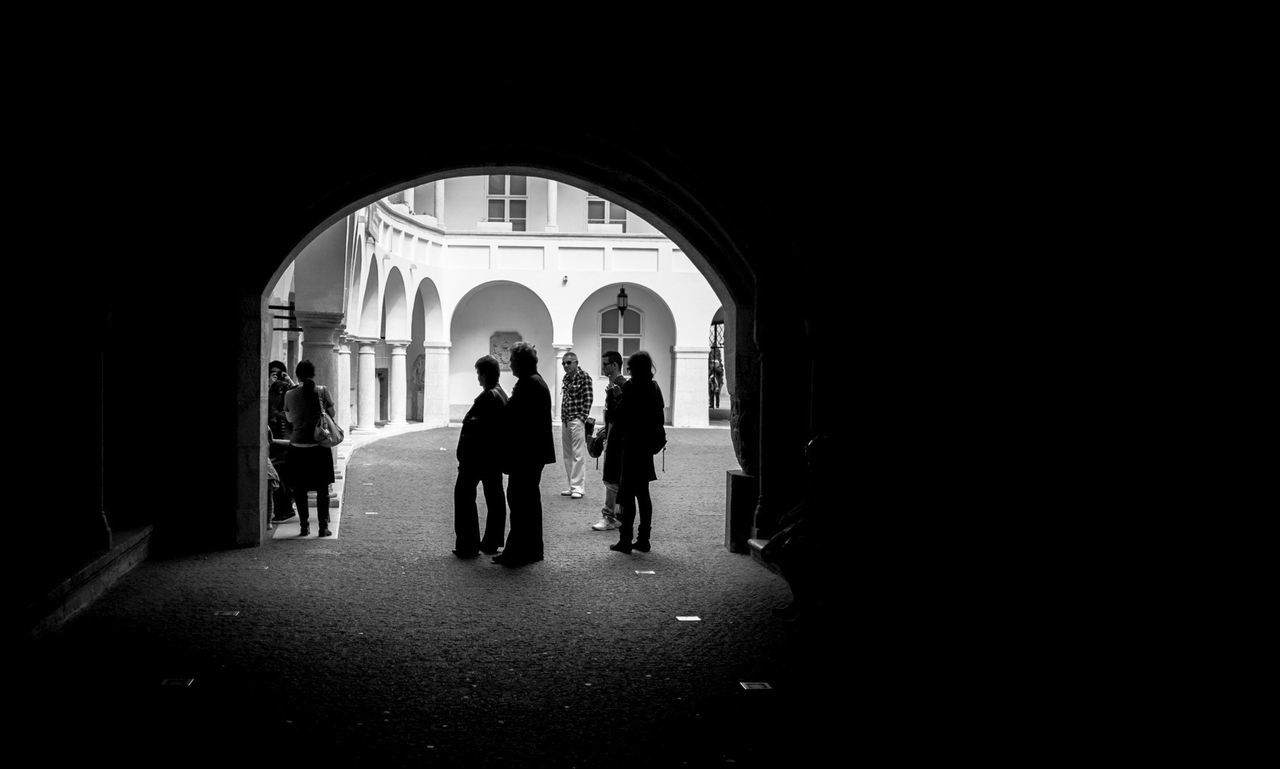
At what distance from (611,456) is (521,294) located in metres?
20.0

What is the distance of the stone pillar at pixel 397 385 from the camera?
2378 cm

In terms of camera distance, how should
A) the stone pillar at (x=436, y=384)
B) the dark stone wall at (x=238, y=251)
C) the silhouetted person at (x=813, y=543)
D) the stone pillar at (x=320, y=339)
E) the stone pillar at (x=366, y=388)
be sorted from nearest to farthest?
the silhouetted person at (x=813, y=543), the dark stone wall at (x=238, y=251), the stone pillar at (x=320, y=339), the stone pillar at (x=366, y=388), the stone pillar at (x=436, y=384)

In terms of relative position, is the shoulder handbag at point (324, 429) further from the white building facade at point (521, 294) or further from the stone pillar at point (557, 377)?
the stone pillar at point (557, 377)

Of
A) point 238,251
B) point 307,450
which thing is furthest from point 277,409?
point 238,251

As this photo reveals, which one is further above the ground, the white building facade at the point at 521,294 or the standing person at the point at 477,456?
the white building facade at the point at 521,294

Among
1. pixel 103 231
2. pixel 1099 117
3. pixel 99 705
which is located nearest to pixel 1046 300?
pixel 1099 117

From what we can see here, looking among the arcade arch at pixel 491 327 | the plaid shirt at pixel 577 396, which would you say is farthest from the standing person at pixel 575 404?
the arcade arch at pixel 491 327

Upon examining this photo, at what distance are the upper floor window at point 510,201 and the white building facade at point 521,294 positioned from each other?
36 millimetres

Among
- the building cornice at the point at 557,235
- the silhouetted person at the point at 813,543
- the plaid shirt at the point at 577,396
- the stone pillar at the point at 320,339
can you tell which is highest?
the building cornice at the point at 557,235

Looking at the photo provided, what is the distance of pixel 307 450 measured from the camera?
27.9 feet

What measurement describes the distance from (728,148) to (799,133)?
874 mm

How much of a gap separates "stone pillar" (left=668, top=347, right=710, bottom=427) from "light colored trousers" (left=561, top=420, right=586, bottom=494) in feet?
50.0

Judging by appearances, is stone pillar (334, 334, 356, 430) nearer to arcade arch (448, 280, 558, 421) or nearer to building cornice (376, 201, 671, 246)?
building cornice (376, 201, 671, 246)

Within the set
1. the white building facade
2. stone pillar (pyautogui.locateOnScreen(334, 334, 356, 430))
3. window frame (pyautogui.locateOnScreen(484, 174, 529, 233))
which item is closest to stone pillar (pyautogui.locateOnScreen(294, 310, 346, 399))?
stone pillar (pyautogui.locateOnScreen(334, 334, 356, 430))
